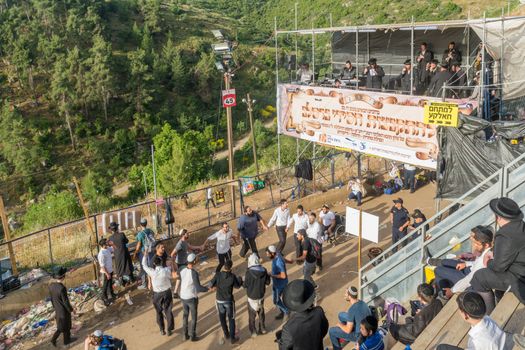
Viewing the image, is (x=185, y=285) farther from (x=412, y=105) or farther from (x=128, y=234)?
(x=128, y=234)

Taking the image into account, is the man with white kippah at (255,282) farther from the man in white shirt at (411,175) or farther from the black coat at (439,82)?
the man in white shirt at (411,175)

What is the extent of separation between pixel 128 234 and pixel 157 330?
8.93 m

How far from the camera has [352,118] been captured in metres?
16.4

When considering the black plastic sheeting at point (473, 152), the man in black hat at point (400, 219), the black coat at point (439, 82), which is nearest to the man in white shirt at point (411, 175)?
the black coat at point (439, 82)

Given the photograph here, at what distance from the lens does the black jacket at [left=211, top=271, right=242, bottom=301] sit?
8438 mm

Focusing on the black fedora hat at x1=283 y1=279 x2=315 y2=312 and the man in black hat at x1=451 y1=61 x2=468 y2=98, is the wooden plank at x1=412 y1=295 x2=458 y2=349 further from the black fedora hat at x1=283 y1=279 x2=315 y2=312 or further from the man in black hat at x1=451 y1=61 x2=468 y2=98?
the man in black hat at x1=451 y1=61 x2=468 y2=98

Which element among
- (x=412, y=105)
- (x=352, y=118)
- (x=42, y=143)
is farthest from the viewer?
(x=42, y=143)

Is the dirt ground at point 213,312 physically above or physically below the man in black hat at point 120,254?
below

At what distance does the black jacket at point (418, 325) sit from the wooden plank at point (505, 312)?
717mm

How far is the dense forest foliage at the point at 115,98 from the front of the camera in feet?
143

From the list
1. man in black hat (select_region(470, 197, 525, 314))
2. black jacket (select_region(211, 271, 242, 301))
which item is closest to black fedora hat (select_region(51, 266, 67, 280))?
black jacket (select_region(211, 271, 242, 301))

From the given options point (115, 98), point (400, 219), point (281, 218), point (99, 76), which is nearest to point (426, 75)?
point (400, 219)

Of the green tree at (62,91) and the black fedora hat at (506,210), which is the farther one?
the green tree at (62,91)

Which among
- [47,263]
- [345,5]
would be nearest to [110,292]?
[47,263]
